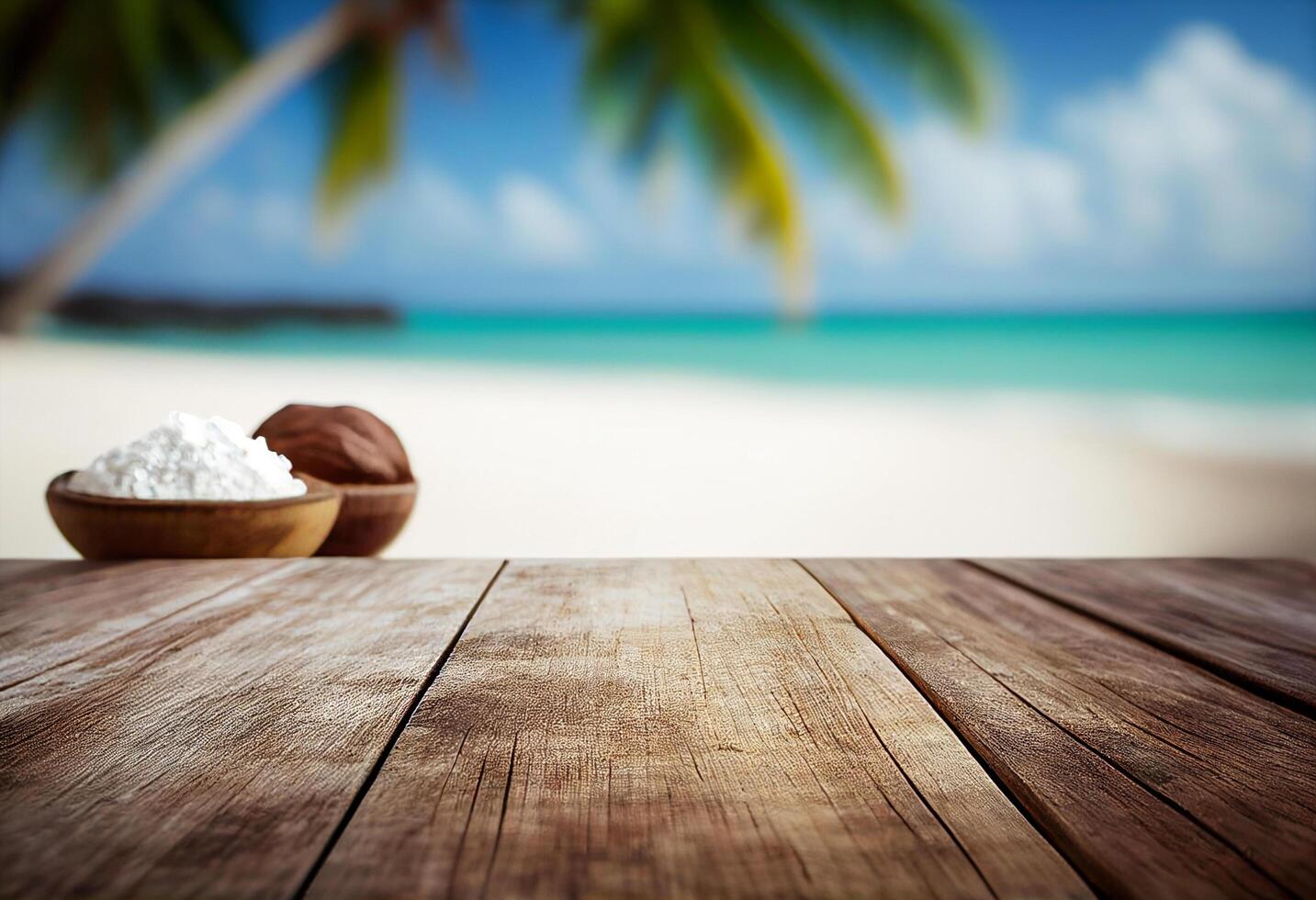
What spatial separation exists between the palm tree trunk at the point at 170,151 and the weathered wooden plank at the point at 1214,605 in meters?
6.40

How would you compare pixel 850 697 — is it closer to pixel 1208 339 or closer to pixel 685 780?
pixel 685 780

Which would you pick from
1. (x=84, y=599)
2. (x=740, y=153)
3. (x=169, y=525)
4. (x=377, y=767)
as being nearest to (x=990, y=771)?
(x=377, y=767)

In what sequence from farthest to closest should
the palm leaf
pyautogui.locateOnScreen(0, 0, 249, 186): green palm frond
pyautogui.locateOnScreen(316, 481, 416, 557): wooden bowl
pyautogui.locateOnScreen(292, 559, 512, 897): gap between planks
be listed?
pyautogui.locateOnScreen(0, 0, 249, 186): green palm frond, the palm leaf, pyautogui.locateOnScreen(316, 481, 416, 557): wooden bowl, pyautogui.locateOnScreen(292, 559, 512, 897): gap between planks

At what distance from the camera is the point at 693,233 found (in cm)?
869

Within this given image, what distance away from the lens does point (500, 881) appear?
34cm

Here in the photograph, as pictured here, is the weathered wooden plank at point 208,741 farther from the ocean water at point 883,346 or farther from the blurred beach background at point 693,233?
the ocean water at point 883,346

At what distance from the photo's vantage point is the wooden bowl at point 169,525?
0.96 metres

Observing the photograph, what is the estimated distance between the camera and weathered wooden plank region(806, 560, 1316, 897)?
0.36 m

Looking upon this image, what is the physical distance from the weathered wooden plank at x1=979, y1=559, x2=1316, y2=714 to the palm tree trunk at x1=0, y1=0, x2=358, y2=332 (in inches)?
252

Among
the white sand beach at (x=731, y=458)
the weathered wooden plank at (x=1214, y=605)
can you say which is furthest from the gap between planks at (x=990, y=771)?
the white sand beach at (x=731, y=458)

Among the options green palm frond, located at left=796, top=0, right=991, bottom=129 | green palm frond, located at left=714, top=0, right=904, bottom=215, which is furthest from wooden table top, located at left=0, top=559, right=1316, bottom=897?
green palm frond, located at left=796, top=0, right=991, bottom=129

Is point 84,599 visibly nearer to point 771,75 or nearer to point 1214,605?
point 1214,605

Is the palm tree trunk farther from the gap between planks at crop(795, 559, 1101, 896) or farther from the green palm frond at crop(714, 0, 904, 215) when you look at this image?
the gap between planks at crop(795, 559, 1101, 896)

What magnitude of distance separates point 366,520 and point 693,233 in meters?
7.68
